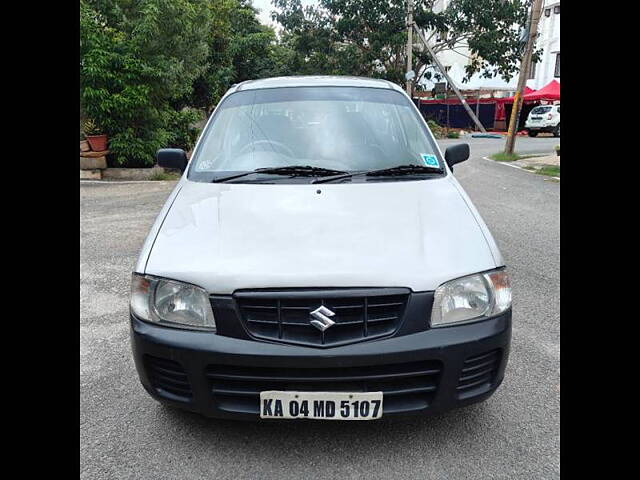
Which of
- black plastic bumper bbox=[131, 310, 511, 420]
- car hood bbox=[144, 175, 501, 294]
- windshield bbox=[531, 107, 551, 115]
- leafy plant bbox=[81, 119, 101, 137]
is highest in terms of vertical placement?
windshield bbox=[531, 107, 551, 115]

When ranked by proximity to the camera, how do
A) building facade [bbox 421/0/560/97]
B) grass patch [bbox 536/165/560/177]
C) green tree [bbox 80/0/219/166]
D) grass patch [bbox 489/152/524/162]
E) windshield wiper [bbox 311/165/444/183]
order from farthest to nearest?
1. building facade [bbox 421/0/560/97]
2. grass patch [bbox 489/152/524/162]
3. grass patch [bbox 536/165/560/177]
4. green tree [bbox 80/0/219/166]
5. windshield wiper [bbox 311/165/444/183]

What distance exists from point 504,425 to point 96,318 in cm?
294

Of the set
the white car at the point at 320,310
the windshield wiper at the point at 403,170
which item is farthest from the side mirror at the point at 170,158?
the windshield wiper at the point at 403,170

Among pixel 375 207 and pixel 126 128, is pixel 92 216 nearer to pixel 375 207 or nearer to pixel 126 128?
pixel 126 128

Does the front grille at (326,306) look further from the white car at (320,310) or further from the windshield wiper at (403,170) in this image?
the windshield wiper at (403,170)

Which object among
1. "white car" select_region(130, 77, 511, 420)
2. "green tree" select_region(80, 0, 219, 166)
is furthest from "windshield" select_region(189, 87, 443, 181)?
"green tree" select_region(80, 0, 219, 166)

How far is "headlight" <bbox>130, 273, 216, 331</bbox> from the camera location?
87.0 inches

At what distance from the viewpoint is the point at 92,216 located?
296 inches

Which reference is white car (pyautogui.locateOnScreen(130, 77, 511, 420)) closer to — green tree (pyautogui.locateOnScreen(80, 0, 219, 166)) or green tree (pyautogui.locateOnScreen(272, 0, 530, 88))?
green tree (pyautogui.locateOnScreen(80, 0, 219, 166))

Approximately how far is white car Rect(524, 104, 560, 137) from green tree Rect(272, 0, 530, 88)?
3.03 m

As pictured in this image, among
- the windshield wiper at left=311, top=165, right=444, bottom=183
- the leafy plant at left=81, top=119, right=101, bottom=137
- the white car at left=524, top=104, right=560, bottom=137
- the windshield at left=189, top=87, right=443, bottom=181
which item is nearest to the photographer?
the windshield wiper at left=311, top=165, right=444, bottom=183

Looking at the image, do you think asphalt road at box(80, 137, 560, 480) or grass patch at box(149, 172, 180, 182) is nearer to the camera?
asphalt road at box(80, 137, 560, 480)

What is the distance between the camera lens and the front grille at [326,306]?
2.12 metres

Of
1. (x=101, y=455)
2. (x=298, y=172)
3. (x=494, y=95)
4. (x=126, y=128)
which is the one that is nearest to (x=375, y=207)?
(x=298, y=172)
